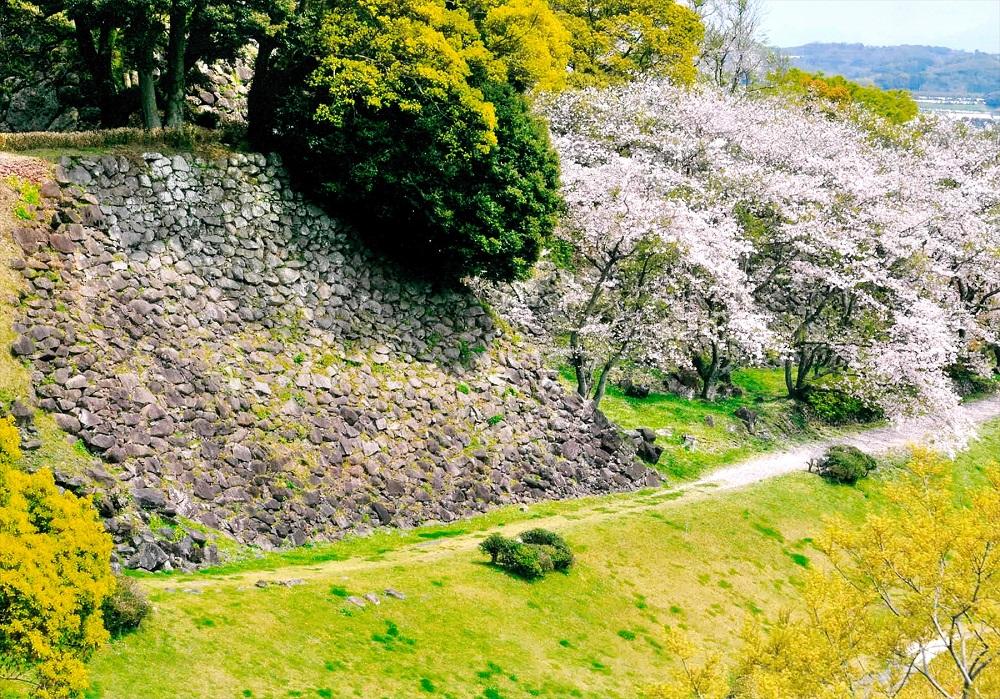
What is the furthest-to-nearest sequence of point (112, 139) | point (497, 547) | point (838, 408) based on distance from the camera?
point (838, 408), point (112, 139), point (497, 547)

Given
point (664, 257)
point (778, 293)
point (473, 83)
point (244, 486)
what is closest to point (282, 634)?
point (244, 486)

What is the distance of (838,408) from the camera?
50.8 meters

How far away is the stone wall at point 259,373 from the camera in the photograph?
26.2 meters

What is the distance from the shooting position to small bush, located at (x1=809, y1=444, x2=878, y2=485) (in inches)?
1683

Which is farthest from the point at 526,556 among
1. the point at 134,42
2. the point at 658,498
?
the point at 134,42

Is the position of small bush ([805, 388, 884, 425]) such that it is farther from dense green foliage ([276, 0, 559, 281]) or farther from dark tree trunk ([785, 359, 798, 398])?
dense green foliage ([276, 0, 559, 281])

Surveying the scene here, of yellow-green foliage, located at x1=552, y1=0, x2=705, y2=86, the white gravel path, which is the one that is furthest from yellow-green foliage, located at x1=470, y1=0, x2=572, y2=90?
A: the white gravel path

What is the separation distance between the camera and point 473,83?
35.6 meters

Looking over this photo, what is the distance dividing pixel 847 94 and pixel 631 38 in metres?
41.8

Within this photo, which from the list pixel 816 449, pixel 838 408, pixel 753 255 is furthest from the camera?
pixel 838 408

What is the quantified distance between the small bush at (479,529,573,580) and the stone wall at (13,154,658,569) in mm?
3799

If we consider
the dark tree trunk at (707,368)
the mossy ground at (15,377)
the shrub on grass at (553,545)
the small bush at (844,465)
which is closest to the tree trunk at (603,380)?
the dark tree trunk at (707,368)

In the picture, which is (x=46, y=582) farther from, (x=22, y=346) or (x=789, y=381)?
(x=789, y=381)

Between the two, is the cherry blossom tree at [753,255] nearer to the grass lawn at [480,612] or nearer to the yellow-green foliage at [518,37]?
the yellow-green foliage at [518,37]
